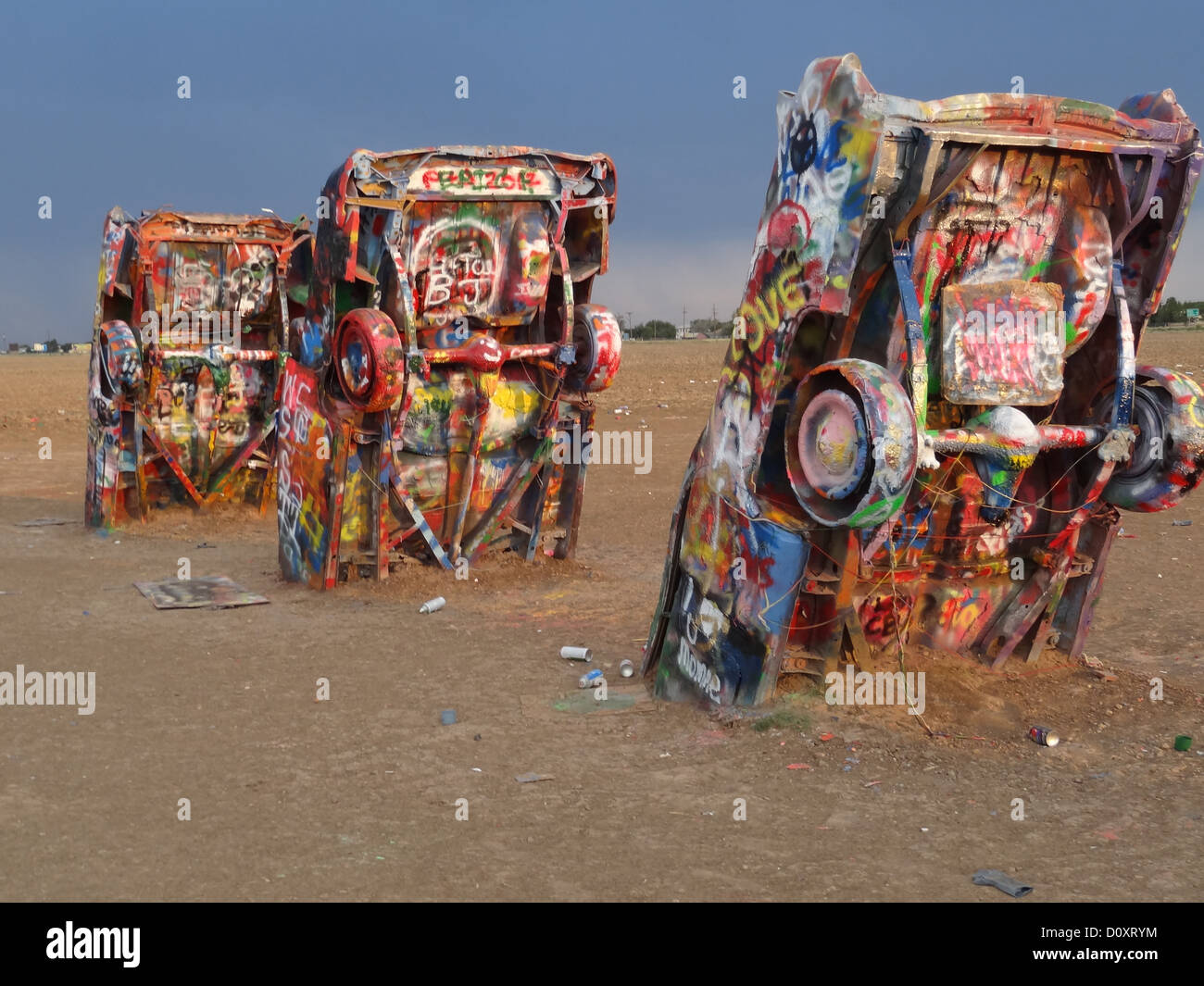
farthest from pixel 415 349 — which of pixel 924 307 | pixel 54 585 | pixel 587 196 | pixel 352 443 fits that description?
pixel 924 307

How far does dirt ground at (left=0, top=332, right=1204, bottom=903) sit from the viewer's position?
198 inches

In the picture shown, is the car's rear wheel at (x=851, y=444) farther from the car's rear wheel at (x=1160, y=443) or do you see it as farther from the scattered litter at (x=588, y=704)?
the scattered litter at (x=588, y=704)

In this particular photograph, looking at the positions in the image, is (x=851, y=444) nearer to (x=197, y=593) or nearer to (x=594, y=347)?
(x=594, y=347)

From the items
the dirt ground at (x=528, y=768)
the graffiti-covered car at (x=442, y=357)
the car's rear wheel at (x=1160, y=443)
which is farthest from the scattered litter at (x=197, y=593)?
the car's rear wheel at (x=1160, y=443)

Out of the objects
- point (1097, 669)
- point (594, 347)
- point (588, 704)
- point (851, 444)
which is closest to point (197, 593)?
point (594, 347)

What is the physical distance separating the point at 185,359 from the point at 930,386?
29.8 feet

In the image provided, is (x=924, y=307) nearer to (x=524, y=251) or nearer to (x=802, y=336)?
(x=802, y=336)

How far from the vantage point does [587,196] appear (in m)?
10.5

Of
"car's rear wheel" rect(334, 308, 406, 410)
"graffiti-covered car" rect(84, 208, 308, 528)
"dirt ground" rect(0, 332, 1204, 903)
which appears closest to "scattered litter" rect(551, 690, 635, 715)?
"dirt ground" rect(0, 332, 1204, 903)

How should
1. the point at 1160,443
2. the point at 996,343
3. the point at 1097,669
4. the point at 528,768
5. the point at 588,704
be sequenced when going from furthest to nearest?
the point at 1097,669
the point at 588,704
the point at 1160,443
the point at 528,768
the point at 996,343

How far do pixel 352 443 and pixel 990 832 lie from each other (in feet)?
19.5

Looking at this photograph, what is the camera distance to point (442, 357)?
9.73 metres

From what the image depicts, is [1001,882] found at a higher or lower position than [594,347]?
lower

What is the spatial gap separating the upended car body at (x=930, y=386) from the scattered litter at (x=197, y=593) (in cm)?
440
